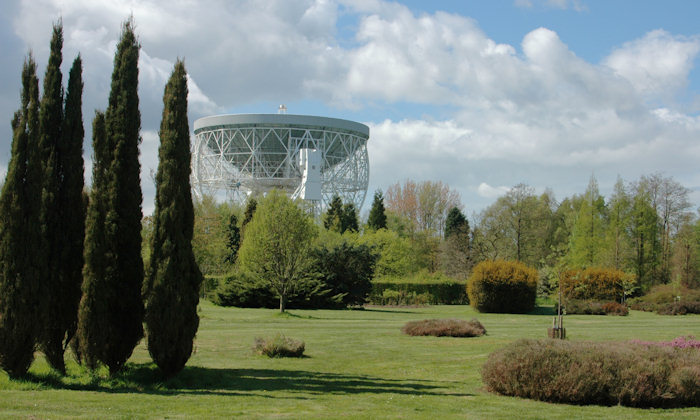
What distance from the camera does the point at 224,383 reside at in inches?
441

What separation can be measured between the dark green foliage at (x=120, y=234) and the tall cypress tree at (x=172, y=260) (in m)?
0.42

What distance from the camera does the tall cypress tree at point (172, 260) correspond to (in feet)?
35.6

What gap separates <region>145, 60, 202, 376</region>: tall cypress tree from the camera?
10844mm

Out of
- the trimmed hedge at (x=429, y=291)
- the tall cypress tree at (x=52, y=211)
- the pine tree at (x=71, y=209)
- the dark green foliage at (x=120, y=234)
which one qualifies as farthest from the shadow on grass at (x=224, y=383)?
the trimmed hedge at (x=429, y=291)

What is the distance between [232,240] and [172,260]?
42875mm

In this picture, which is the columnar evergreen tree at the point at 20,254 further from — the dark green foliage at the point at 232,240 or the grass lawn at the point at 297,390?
the dark green foliage at the point at 232,240

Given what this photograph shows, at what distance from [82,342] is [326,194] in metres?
47.1

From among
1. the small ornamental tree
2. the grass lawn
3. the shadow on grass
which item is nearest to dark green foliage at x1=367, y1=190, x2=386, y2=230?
the small ornamental tree

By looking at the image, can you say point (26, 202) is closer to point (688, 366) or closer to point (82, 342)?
point (82, 342)

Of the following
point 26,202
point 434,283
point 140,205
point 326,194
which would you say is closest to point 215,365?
point 140,205

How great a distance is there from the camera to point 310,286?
35656 mm

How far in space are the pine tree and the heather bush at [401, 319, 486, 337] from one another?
1068cm

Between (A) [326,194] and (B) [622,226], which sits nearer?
(B) [622,226]

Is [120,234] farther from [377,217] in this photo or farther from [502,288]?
[377,217]
